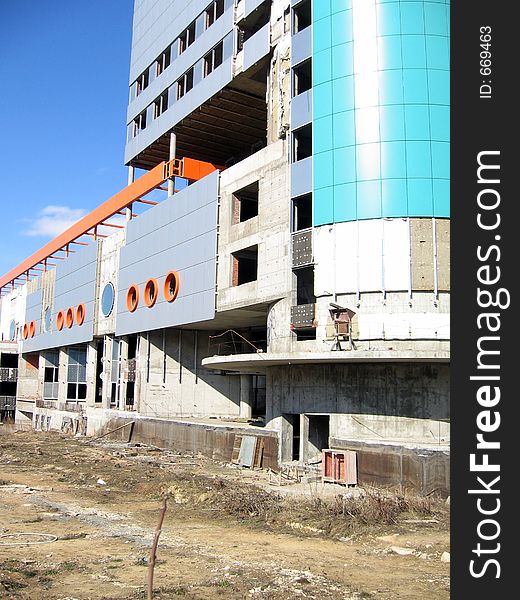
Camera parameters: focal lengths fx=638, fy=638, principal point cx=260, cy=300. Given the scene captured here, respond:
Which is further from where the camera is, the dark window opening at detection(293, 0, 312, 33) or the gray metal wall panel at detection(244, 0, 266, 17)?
the gray metal wall panel at detection(244, 0, 266, 17)

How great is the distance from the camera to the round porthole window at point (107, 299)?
51.7 m

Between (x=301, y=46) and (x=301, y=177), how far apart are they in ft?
21.7

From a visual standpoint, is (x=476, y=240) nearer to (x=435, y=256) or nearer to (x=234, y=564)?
(x=234, y=564)

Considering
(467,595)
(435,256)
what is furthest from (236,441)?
(467,595)

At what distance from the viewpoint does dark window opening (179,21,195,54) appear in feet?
144

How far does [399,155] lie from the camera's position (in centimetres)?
2703

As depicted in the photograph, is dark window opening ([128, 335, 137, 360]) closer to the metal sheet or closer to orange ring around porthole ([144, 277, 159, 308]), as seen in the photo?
orange ring around porthole ([144, 277, 159, 308])

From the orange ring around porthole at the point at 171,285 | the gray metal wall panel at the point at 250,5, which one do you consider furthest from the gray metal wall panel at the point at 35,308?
the gray metal wall panel at the point at 250,5

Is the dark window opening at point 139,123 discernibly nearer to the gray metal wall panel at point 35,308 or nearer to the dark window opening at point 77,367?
the dark window opening at point 77,367

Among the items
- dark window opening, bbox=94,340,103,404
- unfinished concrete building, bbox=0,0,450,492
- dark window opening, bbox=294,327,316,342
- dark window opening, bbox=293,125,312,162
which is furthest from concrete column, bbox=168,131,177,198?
dark window opening, bbox=94,340,103,404

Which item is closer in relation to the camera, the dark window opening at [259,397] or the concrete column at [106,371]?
the dark window opening at [259,397]

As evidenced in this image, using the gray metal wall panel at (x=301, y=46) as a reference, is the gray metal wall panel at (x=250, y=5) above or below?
above

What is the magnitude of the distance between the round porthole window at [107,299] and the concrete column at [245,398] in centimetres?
1365

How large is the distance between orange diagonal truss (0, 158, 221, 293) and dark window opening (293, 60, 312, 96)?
1354cm
